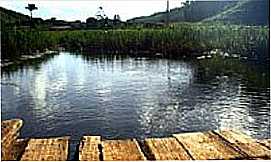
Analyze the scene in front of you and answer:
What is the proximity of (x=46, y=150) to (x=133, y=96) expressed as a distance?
23.7 inches

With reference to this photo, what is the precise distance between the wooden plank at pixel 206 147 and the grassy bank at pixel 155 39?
0.30 m

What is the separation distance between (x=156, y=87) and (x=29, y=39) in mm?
491

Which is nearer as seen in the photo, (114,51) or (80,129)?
(80,129)

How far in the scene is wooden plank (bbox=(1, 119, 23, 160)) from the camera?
1.07 metres

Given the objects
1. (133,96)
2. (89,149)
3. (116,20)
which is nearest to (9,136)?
(89,149)

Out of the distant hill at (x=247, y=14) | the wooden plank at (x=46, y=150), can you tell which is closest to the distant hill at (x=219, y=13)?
the distant hill at (x=247, y=14)

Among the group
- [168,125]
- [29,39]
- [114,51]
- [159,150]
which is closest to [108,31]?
[114,51]

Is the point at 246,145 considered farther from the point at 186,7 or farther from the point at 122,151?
the point at 186,7

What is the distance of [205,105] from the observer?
1.75 metres

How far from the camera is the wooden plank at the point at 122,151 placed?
1073 millimetres

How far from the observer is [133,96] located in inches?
66.1

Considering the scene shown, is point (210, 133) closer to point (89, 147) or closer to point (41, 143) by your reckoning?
point (89, 147)

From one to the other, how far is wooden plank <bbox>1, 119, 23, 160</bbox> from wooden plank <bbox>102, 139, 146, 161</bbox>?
0.22 meters

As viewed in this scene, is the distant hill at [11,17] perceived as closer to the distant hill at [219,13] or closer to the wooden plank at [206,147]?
the distant hill at [219,13]
